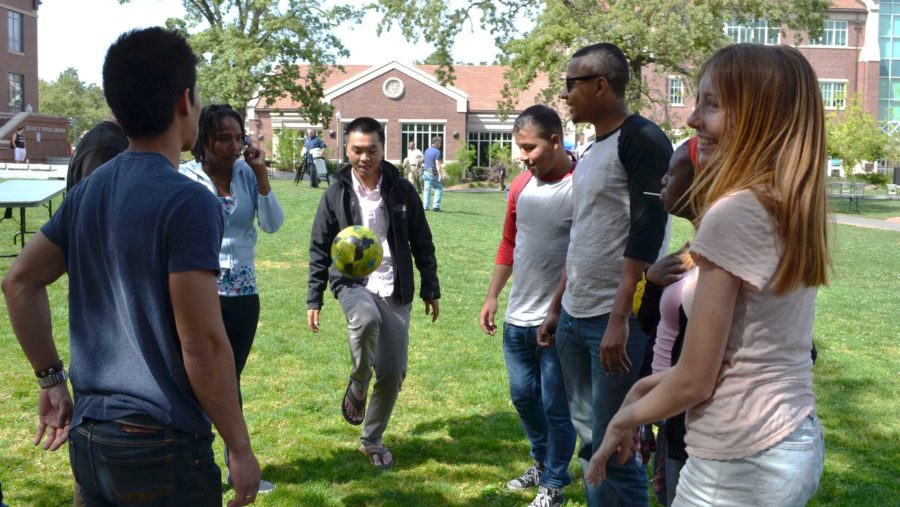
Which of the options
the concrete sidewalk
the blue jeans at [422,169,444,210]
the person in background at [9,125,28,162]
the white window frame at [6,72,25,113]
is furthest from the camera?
the white window frame at [6,72,25,113]

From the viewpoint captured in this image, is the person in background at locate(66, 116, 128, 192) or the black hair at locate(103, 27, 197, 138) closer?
the black hair at locate(103, 27, 197, 138)

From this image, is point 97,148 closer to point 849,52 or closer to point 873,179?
point 873,179

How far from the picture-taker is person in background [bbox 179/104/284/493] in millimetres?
4656

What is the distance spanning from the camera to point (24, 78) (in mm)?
58156

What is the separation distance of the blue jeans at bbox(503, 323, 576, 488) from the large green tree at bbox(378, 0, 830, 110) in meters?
25.0

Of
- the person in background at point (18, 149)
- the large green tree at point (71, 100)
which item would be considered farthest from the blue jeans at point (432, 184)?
the large green tree at point (71, 100)

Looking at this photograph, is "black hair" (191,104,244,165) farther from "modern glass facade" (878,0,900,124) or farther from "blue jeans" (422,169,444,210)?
"modern glass facade" (878,0,900,124)

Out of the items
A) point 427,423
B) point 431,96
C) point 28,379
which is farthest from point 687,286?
point 431,96

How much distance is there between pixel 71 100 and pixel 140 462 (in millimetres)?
132234

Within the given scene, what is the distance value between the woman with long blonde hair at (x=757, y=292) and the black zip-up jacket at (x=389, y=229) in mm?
3186

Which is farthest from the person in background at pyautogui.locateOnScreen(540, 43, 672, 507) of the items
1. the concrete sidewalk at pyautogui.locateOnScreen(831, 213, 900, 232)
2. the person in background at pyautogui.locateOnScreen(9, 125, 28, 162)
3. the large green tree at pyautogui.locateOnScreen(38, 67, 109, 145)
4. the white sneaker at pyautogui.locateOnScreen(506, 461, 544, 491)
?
the large green tree at pyautogui.locateOnScreen(38, 67, 109, 145)

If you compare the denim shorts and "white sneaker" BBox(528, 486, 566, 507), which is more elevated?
the denim shorts

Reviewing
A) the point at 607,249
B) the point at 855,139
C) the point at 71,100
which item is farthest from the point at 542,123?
the point at 71,100

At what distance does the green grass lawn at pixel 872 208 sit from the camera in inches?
1197
